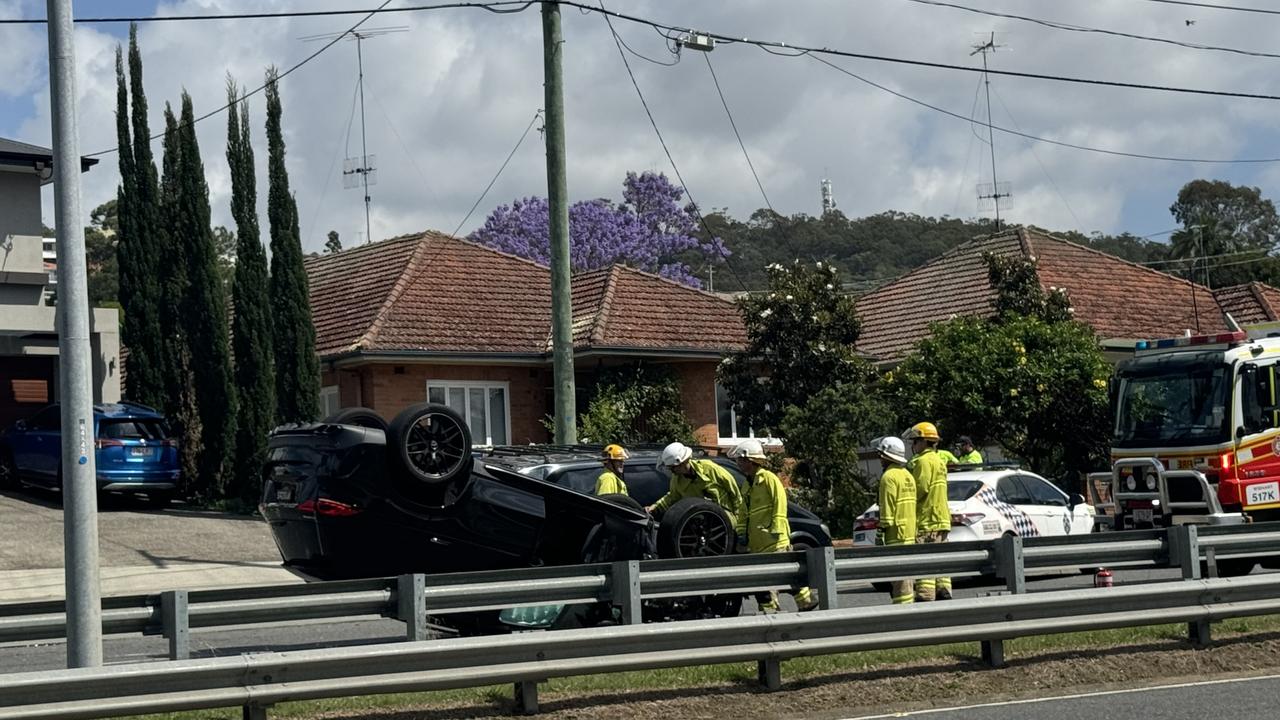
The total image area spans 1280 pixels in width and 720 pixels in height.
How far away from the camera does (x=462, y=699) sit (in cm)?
996

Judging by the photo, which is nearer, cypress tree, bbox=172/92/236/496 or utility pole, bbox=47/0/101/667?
utility pole, bbox=47/0/101/667

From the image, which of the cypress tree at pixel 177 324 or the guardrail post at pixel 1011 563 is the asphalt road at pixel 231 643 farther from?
the cypress tree at pixel 177 324

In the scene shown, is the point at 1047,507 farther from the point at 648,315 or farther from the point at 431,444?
the point at 648,315

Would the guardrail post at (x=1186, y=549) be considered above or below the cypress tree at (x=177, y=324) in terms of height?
below

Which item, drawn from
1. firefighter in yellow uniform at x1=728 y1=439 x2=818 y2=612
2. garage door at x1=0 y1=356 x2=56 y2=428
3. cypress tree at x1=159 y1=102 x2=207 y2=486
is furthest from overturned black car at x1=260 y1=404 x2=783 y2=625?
garage door at x1=0 y1=356 x2=56 y2=428

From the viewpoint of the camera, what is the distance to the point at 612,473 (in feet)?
46.0

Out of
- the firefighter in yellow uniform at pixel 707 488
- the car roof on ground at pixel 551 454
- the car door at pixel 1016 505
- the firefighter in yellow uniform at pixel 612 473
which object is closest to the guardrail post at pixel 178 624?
the car roof on ground at pixel 551 454

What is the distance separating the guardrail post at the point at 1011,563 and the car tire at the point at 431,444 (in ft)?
13.2

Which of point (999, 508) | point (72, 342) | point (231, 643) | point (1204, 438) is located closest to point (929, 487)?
point (999, 508)

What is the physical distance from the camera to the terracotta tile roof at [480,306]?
29094mm

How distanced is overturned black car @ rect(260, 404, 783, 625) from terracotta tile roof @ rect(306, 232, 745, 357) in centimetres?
1528

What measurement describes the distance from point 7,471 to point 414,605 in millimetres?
20787

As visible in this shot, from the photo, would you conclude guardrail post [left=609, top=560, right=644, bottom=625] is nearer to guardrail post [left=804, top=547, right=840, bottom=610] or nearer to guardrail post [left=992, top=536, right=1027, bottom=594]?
guardrail post [left=804, top=547, right=840, bottom=610]

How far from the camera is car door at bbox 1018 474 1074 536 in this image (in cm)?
1914
